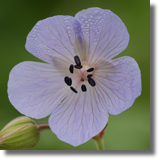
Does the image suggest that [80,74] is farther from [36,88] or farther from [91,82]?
[36,88]

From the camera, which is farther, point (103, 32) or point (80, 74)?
point (80, 74)

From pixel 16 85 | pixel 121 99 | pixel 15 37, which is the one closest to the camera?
pixel 121 99

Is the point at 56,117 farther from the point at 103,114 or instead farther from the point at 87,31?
the point at 87,31

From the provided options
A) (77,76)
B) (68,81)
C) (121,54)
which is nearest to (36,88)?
(68,81)

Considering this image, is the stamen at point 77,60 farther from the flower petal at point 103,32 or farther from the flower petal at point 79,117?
the flower petal at point 79,117

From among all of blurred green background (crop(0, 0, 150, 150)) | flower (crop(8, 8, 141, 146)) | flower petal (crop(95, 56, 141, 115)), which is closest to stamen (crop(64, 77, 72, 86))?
flower (crop(8, 8, 141, 146))

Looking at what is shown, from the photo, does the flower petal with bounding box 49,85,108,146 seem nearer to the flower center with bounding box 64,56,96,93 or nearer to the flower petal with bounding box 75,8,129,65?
the flower center with bounding box 64,56,96,93

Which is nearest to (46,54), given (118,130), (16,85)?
(16,85)
